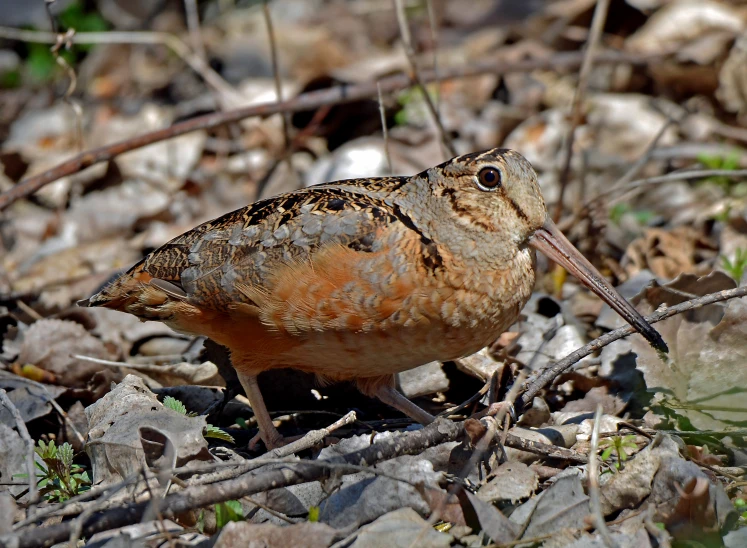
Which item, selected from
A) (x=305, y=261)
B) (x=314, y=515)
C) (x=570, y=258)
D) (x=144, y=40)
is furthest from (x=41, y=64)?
(x=314, y=515)

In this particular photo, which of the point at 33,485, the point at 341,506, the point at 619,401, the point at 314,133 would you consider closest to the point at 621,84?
the point at 314,133

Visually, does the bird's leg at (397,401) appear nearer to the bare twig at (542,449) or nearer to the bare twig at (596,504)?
the bare twig at (542,449)

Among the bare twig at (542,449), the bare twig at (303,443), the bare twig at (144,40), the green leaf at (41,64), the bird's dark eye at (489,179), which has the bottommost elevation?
the bare twig at (542,449)

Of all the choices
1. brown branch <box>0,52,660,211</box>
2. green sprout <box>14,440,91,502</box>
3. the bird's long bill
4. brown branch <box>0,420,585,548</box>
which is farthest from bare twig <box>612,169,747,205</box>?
green sprout <box>14,440,91,502</box>

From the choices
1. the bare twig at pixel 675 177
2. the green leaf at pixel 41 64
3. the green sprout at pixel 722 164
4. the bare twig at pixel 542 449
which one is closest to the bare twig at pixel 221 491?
the bare twig at pixel 542 449

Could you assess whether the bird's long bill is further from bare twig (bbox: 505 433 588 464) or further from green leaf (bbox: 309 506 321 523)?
green leaf (bbox: 309 506 321 523)

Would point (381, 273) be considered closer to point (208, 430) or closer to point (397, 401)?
point (397, 401)

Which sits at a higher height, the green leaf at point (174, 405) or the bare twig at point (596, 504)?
the green leaf at point (174, 405)
